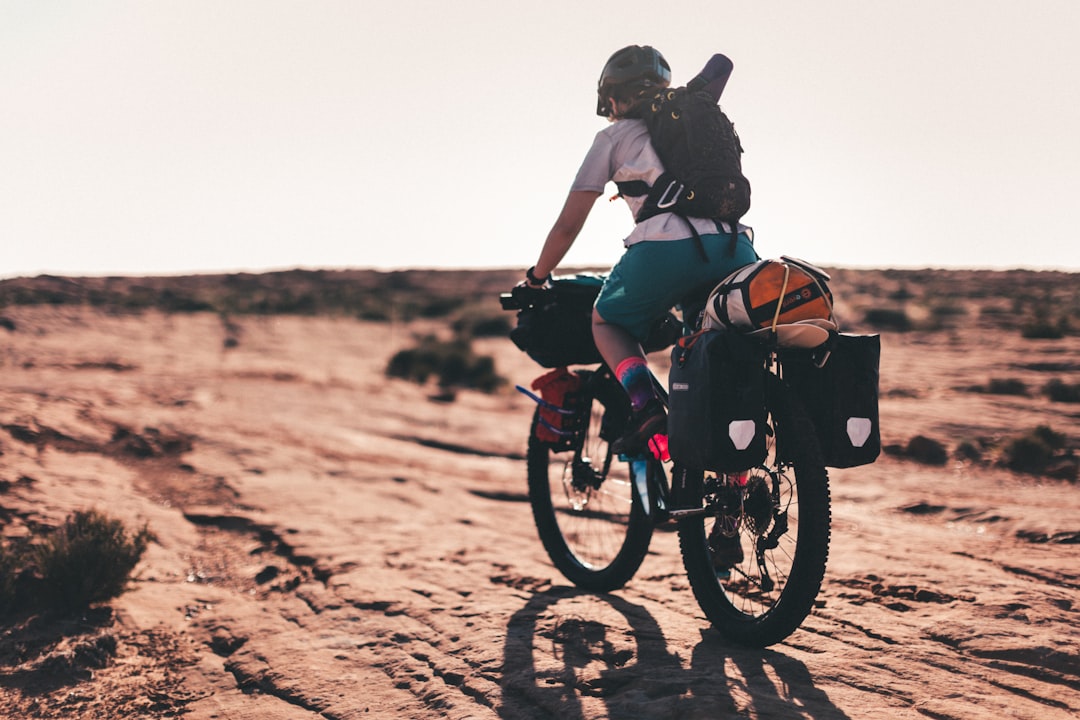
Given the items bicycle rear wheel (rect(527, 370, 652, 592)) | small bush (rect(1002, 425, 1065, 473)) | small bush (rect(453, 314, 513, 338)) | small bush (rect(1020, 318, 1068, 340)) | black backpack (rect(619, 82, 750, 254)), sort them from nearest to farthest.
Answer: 1. black backpack (rect(619, 82, 750, 254))
2. bicycle rear wheel (rect(527, 370, 652, 592))
3. small bush (rect(1002, 425, 1065, 473))
4. small bush (rect(1020, 318, 1068, 340))
5. small bush (rect(453, 314, 513, 338))

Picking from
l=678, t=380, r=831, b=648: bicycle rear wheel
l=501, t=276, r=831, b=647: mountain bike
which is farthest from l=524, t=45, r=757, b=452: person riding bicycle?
l=678, t=380, r=831, b=648: bicycle rear wheel

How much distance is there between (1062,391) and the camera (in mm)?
11961

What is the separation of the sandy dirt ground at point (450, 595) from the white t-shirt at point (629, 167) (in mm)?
1720

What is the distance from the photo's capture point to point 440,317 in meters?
35.4

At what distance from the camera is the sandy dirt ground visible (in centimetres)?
326

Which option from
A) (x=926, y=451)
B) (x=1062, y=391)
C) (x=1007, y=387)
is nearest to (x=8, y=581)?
(x=926, y=451)

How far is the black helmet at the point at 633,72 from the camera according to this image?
392cm

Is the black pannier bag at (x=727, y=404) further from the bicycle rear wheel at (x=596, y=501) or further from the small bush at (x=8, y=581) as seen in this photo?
the small bush at (x=8, y=581)

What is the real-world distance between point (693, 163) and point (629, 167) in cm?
28

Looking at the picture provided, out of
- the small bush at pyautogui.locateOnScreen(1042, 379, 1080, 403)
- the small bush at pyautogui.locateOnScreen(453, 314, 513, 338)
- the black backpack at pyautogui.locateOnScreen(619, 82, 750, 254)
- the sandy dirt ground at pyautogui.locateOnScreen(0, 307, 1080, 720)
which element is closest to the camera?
the sandy dirt ground at pyautogui.locateOnScreen(0, 307, 1080, 720)

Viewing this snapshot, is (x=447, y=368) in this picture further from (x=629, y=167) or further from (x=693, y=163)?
(x=693, y=163)

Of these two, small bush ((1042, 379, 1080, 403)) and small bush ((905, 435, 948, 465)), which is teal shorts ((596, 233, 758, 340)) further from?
small bush ((1042, 379, 1080, 403))

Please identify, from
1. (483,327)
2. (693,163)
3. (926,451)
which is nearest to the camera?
(693,163)

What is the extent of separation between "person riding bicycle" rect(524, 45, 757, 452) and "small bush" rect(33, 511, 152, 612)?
9.90ft
